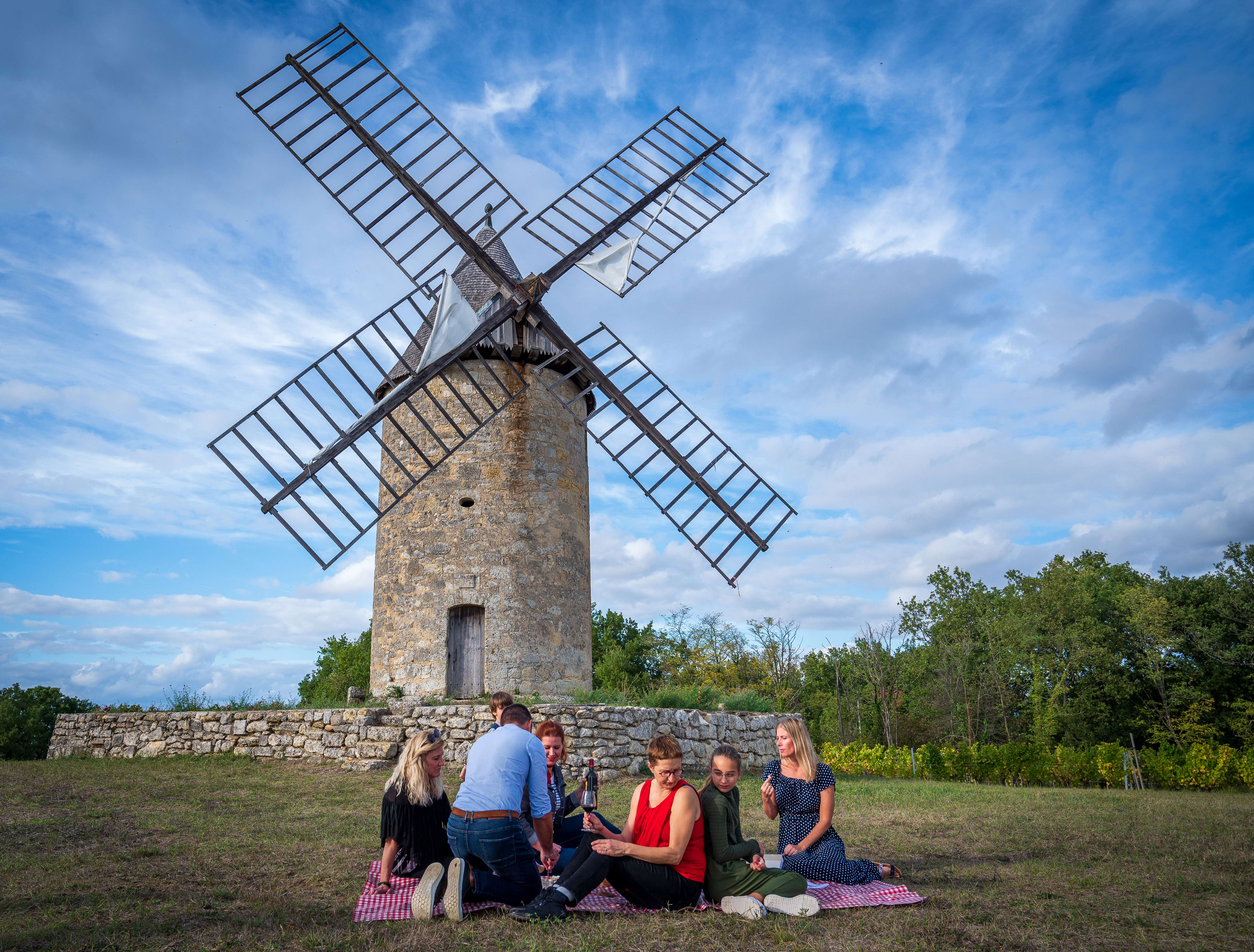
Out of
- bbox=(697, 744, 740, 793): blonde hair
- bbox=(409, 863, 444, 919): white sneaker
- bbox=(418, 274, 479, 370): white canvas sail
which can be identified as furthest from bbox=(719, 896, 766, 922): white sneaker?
bbox=(418, 274, 479, 370): white canvas sail

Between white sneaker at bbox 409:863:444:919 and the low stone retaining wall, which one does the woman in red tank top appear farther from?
the low stone retaining wall

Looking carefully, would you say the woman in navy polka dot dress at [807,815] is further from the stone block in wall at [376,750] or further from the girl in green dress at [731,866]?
the stone block in wall at [376,750]

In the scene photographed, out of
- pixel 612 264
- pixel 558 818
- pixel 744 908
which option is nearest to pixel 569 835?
pixel 558 818

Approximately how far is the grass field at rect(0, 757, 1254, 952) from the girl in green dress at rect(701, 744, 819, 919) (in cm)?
11

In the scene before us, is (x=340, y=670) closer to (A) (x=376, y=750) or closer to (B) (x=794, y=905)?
(A) (x=376, y=750)

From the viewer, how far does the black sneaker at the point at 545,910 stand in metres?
3.68

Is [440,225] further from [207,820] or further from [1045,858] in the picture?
[1045,858]

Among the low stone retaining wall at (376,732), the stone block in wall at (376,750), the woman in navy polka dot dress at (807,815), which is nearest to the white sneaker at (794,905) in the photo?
the woman in navy polka dot dress at (807,815)

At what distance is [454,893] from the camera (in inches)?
150

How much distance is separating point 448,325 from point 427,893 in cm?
736

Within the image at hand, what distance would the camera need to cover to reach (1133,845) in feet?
19.2

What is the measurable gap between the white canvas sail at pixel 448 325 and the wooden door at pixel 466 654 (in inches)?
143

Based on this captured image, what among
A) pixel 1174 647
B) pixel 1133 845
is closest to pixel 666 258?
pixel 1133 845

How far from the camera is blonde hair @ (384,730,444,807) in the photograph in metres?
4.23
